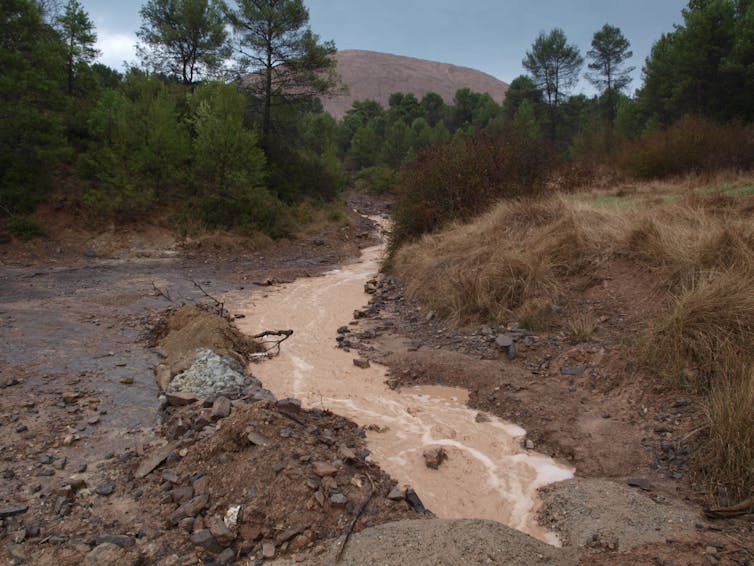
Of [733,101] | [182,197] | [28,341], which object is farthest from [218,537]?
[733,101]

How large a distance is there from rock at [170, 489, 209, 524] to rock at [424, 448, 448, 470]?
2.01 meters

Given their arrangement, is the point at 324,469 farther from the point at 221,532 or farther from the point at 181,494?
the point at 181,494

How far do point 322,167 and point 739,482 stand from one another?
23380mm

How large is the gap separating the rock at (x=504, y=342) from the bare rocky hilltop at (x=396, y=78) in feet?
456

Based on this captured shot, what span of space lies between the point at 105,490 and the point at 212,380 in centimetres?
243

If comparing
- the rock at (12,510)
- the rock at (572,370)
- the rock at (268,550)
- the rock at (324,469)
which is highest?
the rock at (572,370)

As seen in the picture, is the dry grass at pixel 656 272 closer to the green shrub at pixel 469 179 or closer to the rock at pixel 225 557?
the green shrub at pixel 469 179

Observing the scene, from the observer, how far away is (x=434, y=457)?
4973 mm

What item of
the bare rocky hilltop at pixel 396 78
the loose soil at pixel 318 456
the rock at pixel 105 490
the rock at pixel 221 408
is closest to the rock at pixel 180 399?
the loose soil at pixel 318 456

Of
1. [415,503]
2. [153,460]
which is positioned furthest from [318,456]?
[153,460]

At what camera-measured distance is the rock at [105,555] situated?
3.36 m

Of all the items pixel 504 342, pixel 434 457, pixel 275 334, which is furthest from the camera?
pixel 275 334

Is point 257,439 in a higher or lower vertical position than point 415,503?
higher

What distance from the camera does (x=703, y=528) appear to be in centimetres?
369
